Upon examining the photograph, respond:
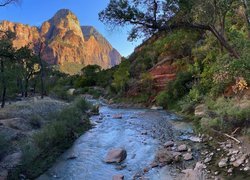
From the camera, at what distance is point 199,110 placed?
81.3 ft

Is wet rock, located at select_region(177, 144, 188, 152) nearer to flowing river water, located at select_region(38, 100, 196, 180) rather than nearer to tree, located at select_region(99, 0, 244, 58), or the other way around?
flowing river water, located at select_region(38, 100, 196, 180)

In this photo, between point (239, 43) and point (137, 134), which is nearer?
point (239, 43)

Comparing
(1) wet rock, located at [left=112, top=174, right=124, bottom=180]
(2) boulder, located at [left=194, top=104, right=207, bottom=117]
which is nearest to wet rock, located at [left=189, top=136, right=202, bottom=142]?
(2) boulder, located at [left=194, top=104, right=207, bottom=117]

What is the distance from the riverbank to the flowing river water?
0.65 metres

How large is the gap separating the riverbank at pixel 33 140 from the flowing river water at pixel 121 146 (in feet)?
2.13

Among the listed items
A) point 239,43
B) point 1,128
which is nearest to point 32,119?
point 1,128

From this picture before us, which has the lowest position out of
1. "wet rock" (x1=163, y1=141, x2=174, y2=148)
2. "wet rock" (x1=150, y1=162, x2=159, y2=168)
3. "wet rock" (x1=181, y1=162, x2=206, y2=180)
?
"wet rock" (x1=150, y1=162, x2=159, y2=168)

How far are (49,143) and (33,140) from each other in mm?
1229

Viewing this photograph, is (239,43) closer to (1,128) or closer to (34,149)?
(34,149)

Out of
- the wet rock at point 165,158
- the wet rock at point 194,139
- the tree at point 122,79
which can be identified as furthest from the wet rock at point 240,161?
the tree at point 122,79

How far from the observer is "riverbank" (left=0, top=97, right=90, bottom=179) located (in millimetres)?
13980

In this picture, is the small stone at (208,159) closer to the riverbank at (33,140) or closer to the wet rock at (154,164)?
the wet rock at (154,164)

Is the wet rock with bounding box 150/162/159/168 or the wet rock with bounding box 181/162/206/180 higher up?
the wet rock with bounding box 181/162/206/180

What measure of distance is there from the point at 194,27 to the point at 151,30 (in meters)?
1.70
